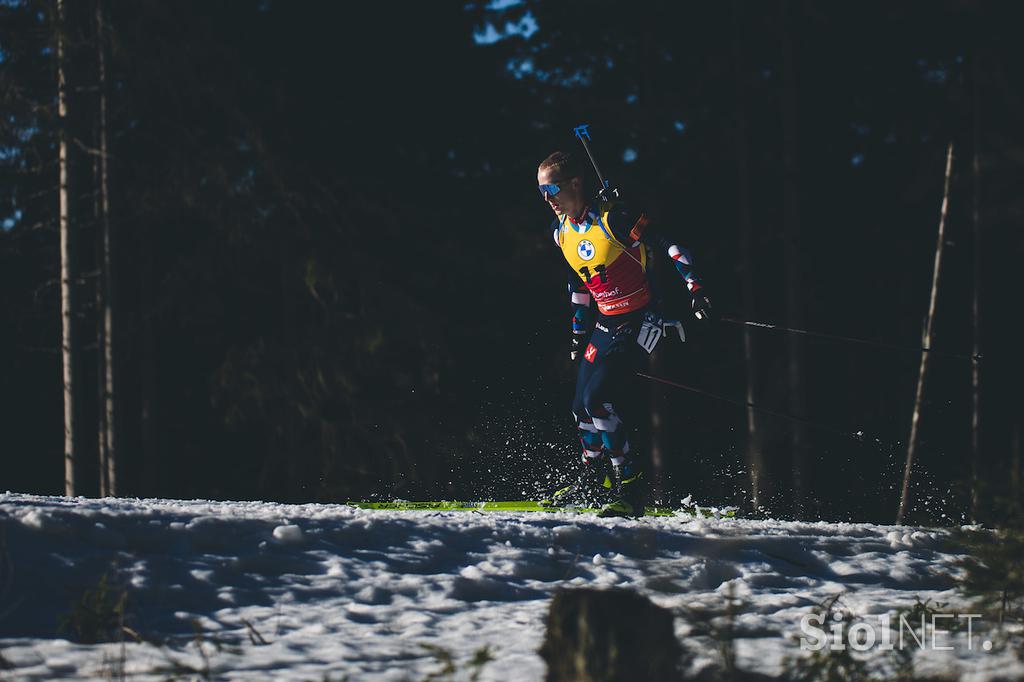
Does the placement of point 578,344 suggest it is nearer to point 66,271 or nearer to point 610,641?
point 610,641

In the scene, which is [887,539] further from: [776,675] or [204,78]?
[204,78]

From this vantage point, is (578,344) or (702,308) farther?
(578,344)

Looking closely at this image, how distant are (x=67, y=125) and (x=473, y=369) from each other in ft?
22.2

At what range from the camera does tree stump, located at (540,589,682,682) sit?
3.64m

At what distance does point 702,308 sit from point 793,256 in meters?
9.42

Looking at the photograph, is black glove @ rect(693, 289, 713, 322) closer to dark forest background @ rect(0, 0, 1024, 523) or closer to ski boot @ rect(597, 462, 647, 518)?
ski boot @ rect(597, 462, 647, 518)

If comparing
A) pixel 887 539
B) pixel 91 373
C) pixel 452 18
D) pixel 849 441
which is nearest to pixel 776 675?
pixel 887 539

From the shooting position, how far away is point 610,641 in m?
3.67

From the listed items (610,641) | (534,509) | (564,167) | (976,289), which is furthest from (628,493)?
(976,289)

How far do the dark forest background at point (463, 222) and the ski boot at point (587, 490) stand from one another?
3551 mm

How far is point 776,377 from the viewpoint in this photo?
20.4 m

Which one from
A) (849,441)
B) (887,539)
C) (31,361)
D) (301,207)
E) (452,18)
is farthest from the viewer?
(31,361)

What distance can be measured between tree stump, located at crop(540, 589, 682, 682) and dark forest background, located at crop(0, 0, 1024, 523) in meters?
10.0

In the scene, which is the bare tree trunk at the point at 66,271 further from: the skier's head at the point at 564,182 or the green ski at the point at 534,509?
the skier's head at the point at 564,182
